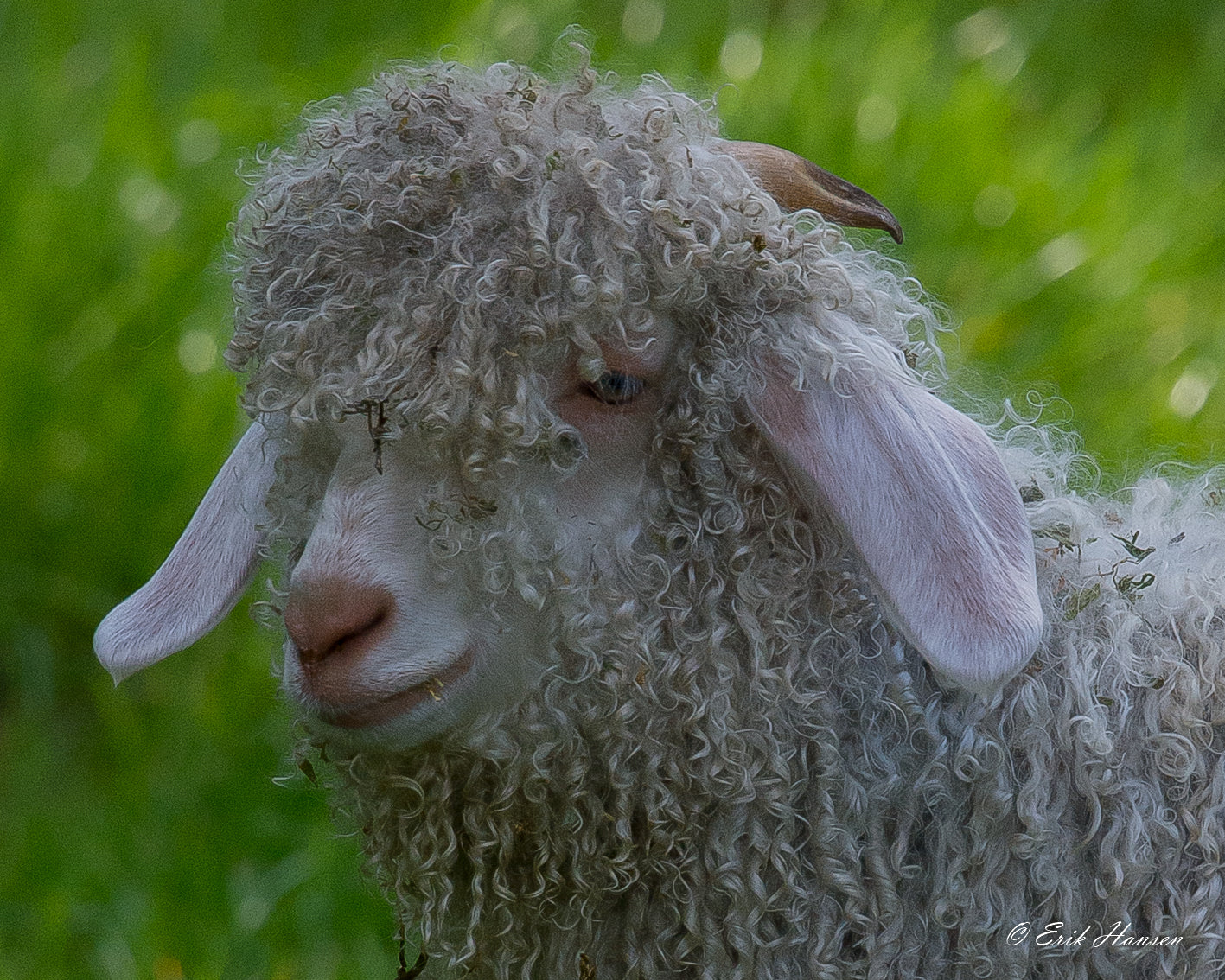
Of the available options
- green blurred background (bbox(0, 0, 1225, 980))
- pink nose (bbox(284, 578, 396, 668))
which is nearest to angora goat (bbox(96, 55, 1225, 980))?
pink nose (bbox(284, 578, 396, 668))

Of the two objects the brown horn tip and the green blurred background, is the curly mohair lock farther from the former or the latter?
the green blurred background

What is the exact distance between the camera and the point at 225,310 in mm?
4176

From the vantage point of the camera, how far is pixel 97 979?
3.26 metres

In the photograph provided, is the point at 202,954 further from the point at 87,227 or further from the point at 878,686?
the point at 87,227

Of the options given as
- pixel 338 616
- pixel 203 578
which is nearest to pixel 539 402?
pixel 338 616

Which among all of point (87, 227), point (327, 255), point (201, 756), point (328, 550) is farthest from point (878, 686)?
point (87, 227)

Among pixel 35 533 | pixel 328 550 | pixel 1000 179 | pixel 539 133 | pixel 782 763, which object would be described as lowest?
pixel 35 533

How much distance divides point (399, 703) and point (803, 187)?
2.82 feet

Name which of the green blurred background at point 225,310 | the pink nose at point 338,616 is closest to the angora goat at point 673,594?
the pink nose at point 338,616

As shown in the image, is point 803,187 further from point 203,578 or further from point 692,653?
point 203,578

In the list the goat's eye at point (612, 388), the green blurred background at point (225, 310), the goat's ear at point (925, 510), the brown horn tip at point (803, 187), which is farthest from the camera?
the green blurred background at point (225, 310)

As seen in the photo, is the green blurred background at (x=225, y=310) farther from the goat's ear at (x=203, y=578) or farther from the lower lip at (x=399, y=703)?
the lower lip at (x=399, y=703)

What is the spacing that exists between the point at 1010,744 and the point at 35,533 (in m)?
2.95

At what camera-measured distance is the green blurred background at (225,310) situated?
3529 mm
